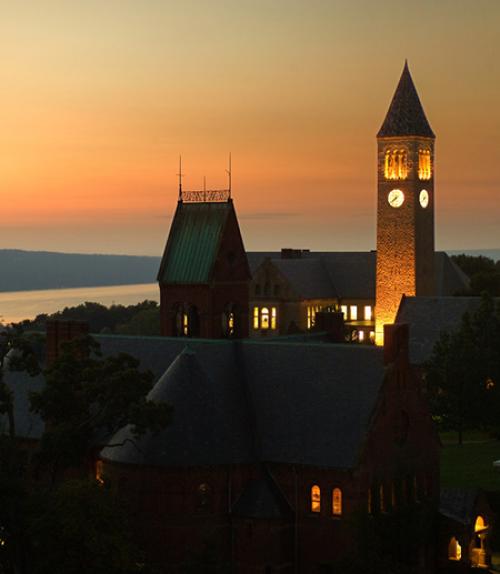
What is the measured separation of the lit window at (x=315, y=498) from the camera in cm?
6185

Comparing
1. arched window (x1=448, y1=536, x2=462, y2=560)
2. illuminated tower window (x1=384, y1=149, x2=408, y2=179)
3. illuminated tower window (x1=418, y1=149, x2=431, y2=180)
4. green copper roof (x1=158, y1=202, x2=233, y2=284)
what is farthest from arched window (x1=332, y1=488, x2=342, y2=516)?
illuminated tower window (x1=418, y1=149, x2=431, y2=180)

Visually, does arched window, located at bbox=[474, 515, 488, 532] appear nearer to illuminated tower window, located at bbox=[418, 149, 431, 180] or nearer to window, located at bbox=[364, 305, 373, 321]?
illuminated tower window, located at bbox=[418, 149, 431, 180]

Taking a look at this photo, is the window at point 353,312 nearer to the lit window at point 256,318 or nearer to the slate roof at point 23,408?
the lit window at point 256,318

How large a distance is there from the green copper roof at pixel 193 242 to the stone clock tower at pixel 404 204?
209ft

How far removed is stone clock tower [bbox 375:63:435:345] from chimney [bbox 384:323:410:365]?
78361mm

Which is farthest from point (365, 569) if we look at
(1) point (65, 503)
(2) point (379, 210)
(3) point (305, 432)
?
(2) point (379, 210)

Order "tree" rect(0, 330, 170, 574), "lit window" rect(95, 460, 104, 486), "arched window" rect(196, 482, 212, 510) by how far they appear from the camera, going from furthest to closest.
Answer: "lit window" rect(95, 460, 104, 486) < "arched window" rect(196, 482, 212, 510) < "tree" rect(0, 330, 170, 574)

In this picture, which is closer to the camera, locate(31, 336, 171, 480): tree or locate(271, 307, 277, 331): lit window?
locate(31, 336, 171, 480): tree

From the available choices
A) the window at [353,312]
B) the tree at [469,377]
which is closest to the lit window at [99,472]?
the tree at [469,377]

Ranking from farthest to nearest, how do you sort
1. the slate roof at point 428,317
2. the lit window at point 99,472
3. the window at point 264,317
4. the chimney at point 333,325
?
the window at point 264,317
the slate roof at point 428,317
the chimney at point 333,325
the lit window at point 99,472

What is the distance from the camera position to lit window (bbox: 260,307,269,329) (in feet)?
546

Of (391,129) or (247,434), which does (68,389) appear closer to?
(247,434)

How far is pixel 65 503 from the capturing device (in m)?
54.5

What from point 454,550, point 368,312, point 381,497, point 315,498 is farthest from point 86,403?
point 368,312
